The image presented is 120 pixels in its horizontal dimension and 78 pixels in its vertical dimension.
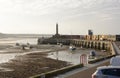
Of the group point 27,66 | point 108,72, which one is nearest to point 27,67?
point 27,66

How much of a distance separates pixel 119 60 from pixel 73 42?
317ft

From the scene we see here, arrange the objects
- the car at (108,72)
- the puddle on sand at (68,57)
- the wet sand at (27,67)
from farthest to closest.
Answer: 1. the puddle on sand at (68,57)
2. the wet sand at (27,67)
3. the car at (108,72)

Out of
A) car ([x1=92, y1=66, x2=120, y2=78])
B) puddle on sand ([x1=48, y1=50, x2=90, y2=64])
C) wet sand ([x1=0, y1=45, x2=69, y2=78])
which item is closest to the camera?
car ([x1=92, y1=66, x2=120, y2=78])

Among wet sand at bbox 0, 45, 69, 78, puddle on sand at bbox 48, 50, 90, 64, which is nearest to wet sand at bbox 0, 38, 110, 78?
wet sand at bbox 0, 45, 69, 78

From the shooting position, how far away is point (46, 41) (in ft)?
420

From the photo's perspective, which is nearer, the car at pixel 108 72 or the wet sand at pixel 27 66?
the car at pixel 108 72

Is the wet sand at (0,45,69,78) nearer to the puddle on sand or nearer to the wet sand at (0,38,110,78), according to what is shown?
the wet sand at (0,38,110,78)

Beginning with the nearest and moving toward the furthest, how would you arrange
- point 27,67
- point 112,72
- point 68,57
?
point 112,72 → point 27,67 → point 68,57

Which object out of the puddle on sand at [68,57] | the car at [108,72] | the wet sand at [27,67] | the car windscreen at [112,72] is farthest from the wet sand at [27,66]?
the car windscreen at [112,72]

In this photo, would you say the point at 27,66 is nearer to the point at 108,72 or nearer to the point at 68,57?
the point at 68,57

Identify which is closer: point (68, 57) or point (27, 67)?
point (27, 67)

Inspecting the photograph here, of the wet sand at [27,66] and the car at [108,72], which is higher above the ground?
the car at [108,72]

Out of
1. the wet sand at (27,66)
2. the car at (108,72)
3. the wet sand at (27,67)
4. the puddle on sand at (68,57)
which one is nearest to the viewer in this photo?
the car at (108,72)

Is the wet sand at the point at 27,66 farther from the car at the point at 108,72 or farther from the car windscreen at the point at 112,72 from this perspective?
the car windscreen at the point at 112,72
